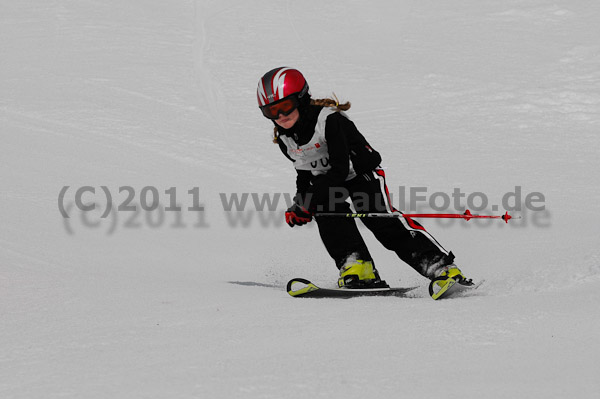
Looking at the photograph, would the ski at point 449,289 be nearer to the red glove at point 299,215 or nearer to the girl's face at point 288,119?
the red glove at point 299,215

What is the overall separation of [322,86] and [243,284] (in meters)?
6.78

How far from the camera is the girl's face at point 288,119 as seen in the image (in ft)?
13.2

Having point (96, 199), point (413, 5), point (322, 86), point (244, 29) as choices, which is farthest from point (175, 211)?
point (413, 5)

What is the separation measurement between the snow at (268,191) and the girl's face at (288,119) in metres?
0.99

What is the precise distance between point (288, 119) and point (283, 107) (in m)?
0.10

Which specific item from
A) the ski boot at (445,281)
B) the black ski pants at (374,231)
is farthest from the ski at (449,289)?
the black ski pants at (374,231)

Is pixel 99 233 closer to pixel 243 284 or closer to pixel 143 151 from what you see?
pixel 243 284

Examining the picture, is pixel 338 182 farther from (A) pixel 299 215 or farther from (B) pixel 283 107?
(B) pixel 283 107

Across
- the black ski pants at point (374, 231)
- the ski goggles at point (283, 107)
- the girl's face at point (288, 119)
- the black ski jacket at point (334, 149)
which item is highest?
the ski goggles at point (283, 107)

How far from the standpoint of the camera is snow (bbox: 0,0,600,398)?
2.33 m

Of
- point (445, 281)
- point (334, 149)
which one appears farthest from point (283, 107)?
point (445, 281)

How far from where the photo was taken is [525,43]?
1188 cm

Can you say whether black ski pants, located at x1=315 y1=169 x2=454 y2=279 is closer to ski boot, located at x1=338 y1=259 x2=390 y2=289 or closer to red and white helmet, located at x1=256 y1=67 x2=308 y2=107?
ski boot, located at x1=338 y1=259 x2=390 y2=289

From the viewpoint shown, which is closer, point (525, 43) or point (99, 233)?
point (99, 233)
